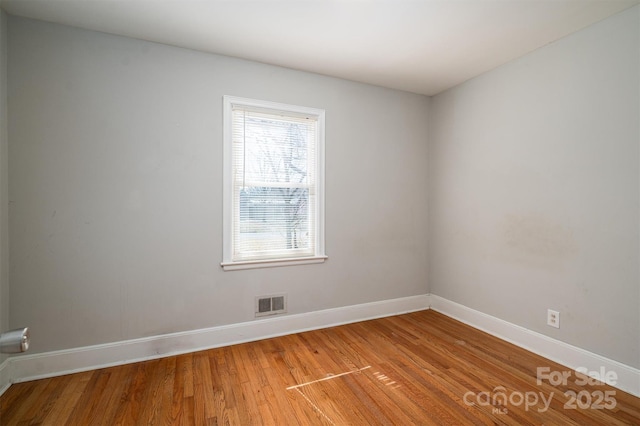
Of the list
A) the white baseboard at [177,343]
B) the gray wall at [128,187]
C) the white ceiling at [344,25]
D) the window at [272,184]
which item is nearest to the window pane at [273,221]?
the window at [272,184]

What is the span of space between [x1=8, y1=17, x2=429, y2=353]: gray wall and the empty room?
0.05 feet

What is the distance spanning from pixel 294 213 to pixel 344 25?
1679 mm

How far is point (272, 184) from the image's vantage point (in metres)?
2.90

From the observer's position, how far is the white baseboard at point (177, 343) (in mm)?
2166

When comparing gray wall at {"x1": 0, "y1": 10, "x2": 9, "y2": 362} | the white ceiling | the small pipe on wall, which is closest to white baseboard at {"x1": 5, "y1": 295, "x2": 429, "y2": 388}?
gray wall at {"x1": 0, "y1": 10, "x2": 9, "y2": 362}

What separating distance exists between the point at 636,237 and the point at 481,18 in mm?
1839

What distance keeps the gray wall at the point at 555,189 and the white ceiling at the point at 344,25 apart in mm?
265

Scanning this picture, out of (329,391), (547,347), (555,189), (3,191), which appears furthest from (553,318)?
(3,191)

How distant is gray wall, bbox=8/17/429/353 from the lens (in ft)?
7.11

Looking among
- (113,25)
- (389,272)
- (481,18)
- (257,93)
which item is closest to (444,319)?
(389,272)

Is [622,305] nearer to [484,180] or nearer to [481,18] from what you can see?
[484,180]

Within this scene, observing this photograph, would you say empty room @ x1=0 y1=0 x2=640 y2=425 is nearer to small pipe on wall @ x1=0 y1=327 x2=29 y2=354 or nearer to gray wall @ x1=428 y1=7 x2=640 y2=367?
gray wall @ x1=428 y1=7 x2=640 y2=367

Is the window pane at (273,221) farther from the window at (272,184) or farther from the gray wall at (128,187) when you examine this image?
the gray wall at (128,187)

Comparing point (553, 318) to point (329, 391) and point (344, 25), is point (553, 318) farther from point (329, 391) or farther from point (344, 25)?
point (344, 25)
